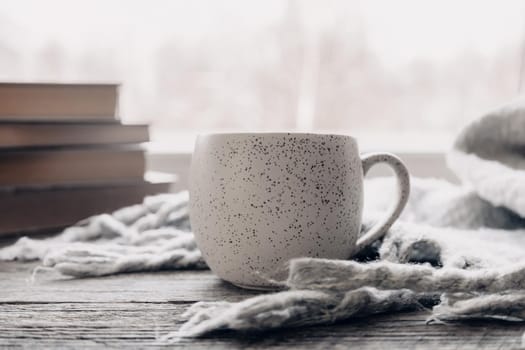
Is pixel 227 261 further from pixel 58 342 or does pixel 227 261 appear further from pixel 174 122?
pixel 174 122

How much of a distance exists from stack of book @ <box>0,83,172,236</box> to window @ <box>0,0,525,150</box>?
14.6 inches

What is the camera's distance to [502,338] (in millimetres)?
307

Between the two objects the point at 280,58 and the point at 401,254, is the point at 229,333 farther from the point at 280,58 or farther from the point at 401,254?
the point at 280,58

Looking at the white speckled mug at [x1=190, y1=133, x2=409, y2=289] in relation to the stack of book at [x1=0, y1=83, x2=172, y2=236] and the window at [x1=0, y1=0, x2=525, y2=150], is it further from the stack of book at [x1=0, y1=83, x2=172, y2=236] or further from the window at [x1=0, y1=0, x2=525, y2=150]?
the window at [x1=0, y1=0, x2=525, y2=150]

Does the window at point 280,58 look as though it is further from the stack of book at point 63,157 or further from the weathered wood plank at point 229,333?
Result: the weathered wood plank at point 229,333

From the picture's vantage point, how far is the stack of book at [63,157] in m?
0.67

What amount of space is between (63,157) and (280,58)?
53 cm

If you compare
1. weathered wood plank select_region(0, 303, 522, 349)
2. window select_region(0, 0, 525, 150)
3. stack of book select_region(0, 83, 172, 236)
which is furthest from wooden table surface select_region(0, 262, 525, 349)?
window select_region(0, 0, 525, 150)

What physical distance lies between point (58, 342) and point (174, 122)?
2.79ft

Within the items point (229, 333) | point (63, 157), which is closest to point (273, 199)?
point (229, 333)

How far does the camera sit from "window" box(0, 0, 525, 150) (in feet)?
3.62

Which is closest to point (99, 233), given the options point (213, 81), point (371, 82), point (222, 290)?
point (222, 290)

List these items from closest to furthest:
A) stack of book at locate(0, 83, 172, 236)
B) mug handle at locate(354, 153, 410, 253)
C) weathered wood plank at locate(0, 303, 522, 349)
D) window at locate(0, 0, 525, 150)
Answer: weathered wood plank at locate(0, 303, 522, 349)
mug handle at locate(354, 153, 410, 253)
stack of book at locate(0, 83, 172, 236)
window at locate(0, 0, 525, 150)

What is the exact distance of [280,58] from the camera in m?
1.12
